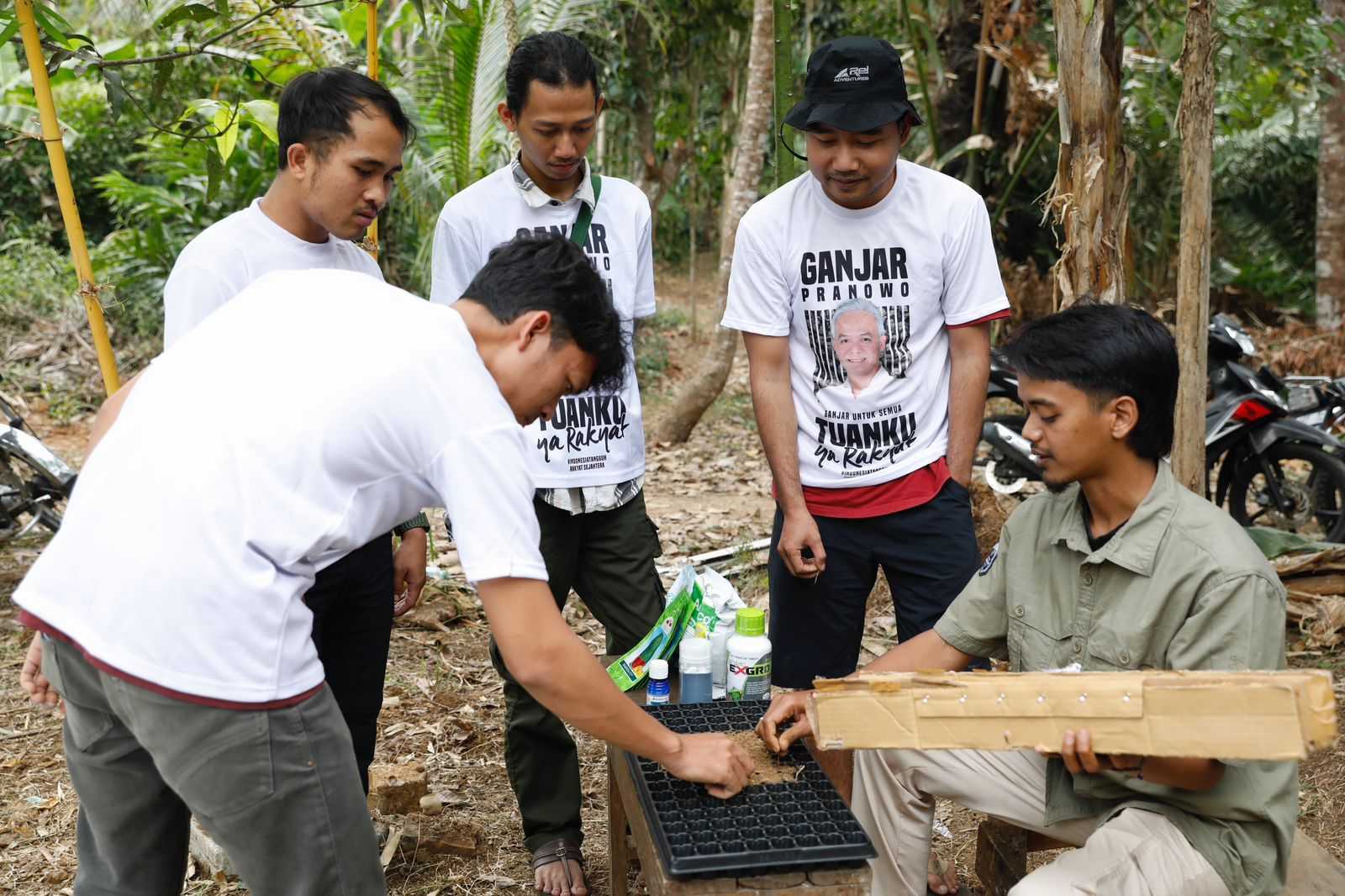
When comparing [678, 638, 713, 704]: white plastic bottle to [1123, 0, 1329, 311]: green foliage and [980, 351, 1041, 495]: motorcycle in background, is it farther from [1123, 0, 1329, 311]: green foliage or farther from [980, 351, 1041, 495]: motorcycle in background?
[1123, 0, 1329, 311]: green foliage

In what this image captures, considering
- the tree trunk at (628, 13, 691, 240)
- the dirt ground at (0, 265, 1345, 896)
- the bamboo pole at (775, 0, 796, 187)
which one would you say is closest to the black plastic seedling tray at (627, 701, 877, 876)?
the dirt ground at (0, 265, 1345, 896)

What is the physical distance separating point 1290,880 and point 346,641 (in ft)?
6.96

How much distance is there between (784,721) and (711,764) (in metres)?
0.37

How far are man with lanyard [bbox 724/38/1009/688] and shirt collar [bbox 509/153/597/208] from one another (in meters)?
0.44

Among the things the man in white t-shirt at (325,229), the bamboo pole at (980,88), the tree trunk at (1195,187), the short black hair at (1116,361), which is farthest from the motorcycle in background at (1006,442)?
the man in white t-shirt at (325,229)

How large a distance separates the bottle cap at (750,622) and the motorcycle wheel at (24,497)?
4600mm

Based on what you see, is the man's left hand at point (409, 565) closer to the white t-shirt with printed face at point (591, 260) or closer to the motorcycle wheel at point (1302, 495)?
the white t-shirt with printed face at point (591, 260)

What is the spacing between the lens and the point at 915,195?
3148 mm

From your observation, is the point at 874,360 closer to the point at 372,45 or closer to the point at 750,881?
the point at 750,881

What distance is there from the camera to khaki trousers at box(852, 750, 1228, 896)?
2113 mm

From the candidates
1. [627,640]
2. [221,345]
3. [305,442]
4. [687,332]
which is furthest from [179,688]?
[687,332]

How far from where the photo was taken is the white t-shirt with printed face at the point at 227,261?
99.5 inches

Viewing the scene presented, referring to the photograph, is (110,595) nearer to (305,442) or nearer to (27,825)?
(305,442)

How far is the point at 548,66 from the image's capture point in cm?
303
